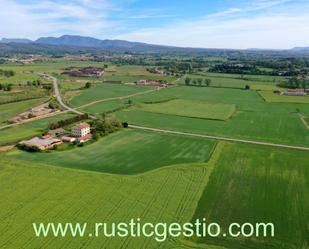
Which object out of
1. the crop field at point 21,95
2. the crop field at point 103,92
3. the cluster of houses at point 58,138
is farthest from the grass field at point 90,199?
the crop field at point 21,95

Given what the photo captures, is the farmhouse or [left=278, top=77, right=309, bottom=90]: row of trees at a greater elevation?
[left=278, top=77, right=309, bottom=90]: row of trees

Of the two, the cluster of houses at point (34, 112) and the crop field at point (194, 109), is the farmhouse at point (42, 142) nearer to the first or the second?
the cluster of houses at point (34, 112)

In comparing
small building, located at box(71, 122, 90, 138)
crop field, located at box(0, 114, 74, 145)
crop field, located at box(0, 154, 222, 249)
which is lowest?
crop field, located at box(0, 114, 74, 145)

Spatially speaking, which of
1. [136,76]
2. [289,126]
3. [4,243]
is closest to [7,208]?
[4,243]

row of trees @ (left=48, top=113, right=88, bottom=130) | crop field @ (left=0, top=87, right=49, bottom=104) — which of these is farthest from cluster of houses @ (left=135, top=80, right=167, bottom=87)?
row of trees @ (left=48, top=113, right=88, bottom=130)

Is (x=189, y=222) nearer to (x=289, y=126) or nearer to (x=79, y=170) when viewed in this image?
(x=79, y=170)

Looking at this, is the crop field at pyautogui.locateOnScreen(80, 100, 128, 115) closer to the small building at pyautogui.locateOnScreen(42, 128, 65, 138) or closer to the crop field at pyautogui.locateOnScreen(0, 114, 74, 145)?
the crop field at pyautogui.locateOnScreen(0, 114, 74, 145)
